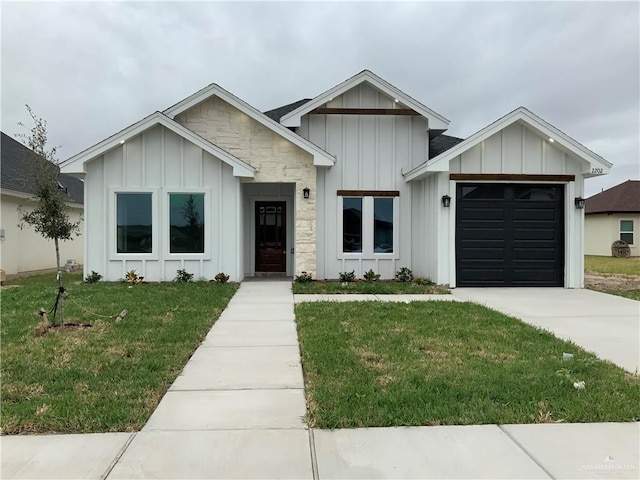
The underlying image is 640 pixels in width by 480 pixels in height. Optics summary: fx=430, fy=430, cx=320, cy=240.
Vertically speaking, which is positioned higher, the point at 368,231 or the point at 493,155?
the point at 493,155

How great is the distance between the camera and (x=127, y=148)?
11.5 metres

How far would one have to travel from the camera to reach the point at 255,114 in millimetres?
11969

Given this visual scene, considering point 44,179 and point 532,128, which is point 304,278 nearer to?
point 44,179

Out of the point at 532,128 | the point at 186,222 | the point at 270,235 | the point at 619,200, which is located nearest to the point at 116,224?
the point at 186,222

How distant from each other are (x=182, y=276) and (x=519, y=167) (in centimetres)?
936

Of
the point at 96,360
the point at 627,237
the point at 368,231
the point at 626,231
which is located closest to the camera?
the point at 96,360

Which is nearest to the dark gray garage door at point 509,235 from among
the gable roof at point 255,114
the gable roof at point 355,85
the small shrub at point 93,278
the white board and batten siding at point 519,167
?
the white board and batten siding at point 519,167

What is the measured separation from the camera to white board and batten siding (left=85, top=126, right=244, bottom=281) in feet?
37.7

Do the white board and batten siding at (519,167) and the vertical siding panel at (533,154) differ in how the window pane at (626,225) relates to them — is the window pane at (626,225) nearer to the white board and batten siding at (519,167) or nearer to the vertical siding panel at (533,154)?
the white board and batten siding at (519,167)

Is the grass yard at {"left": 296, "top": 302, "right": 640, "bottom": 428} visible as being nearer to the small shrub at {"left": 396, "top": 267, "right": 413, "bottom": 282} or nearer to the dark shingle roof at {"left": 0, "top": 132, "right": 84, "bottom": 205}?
the small shrub at {"left": 396, "top": 267, "right": 413, "bottom": 282}

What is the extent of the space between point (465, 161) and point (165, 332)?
8.53 meters

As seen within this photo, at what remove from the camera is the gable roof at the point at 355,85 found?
1255 centimetres

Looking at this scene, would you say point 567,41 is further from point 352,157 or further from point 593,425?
point 593,425

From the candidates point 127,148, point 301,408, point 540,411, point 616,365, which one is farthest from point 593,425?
point 127,148
